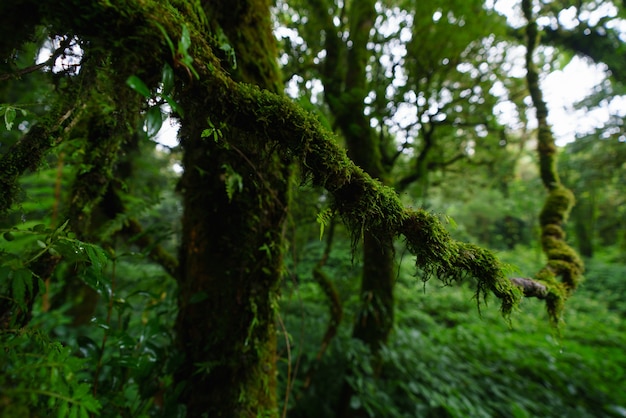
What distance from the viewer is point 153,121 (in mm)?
682

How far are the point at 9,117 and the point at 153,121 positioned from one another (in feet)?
1.72

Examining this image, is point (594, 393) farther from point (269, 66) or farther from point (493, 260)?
point (269, 66)

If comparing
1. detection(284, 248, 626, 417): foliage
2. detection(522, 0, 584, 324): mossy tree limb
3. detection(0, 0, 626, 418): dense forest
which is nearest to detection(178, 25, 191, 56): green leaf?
detection(0, 0, 626, 418): dense forest

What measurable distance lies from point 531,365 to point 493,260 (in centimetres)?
422

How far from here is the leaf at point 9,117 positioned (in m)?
0.80

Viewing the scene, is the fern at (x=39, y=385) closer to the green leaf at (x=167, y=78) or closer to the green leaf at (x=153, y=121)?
the green leaf at (x=153, y=121)

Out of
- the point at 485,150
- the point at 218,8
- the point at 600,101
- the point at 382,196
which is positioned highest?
the point at 600,101

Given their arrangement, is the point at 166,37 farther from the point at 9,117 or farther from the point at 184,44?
the point at 9,117

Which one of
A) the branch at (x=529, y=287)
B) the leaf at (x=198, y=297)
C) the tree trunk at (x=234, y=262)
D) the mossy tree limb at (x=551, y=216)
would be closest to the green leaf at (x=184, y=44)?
the tree trunk at (x=234, y=262)

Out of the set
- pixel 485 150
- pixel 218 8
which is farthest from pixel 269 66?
pixel 485 150

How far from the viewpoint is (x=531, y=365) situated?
3912 mm

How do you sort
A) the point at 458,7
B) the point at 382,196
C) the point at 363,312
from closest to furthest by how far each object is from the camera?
the point at 382,196, the point at 458,7, the point at 363,312

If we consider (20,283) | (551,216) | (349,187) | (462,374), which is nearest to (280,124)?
(349,187)

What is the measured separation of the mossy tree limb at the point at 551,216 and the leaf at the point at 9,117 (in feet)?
7.20
